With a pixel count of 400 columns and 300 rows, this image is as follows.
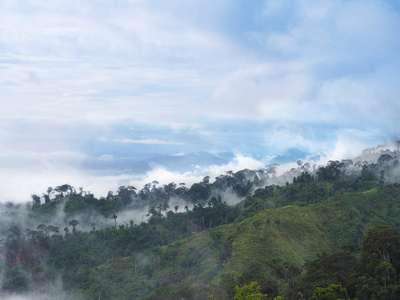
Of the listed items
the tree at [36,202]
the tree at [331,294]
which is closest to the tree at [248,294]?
the tree at [331,294]

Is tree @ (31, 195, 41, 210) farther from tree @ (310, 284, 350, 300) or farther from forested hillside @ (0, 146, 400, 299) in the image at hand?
tree @ (310, 284, 350, 300)

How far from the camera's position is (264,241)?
80.6m

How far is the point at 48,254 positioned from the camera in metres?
95.8

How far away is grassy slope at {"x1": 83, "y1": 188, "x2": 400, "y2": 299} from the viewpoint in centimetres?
7712

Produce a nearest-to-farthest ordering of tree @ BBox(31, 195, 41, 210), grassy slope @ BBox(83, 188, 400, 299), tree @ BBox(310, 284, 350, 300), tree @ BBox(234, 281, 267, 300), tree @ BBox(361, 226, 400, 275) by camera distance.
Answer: tree @ BBox(310, 284, 350, 300)
tree @ BBox(234, 281, 267, 300)
tree @ BBox(361, 226, 400, 275)
grassy slope @ BBox(83, 188, 400, 299)
tree @ BBox(31, 195, 41, 210)

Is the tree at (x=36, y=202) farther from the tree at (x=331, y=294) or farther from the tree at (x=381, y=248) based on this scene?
the tree at (x=331, y=294)

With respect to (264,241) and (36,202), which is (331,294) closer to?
(264,241)

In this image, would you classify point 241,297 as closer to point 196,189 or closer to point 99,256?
point 99,256

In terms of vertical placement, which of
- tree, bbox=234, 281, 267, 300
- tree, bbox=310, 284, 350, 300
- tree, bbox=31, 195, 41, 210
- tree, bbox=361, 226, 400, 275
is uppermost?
tree, bbox=31, 195, 41, 210

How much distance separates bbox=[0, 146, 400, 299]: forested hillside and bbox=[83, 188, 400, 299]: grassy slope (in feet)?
0.76

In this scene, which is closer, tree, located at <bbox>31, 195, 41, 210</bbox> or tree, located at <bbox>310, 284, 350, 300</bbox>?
tree, located at <bbox>310, 284, 350, 300</bbox>

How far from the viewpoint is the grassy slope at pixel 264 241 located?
77125 mm

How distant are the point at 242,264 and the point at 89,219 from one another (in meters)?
61.9

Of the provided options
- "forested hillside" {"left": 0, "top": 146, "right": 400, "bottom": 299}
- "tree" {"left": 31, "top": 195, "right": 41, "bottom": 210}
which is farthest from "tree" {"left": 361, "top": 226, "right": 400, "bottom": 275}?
"tree" {"left": 31, "top": 195, "right": 41, "bottom": 210}
